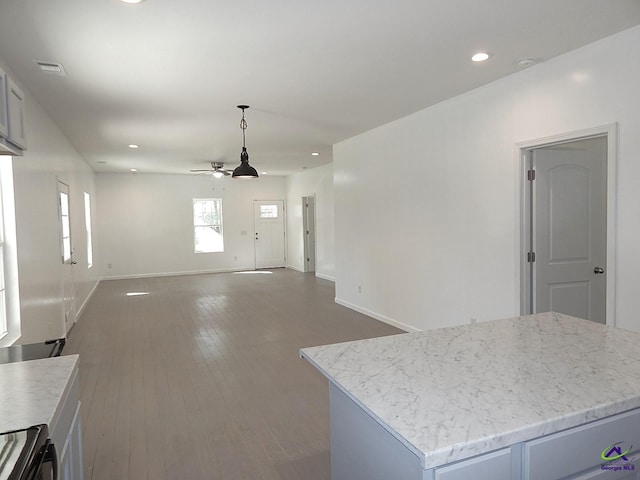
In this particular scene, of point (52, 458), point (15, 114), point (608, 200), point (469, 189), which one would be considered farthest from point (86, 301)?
point (608, 200)

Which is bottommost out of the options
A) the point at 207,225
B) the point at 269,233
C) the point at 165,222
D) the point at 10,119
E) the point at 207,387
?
the point at 207,387

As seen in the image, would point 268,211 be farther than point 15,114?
Yes

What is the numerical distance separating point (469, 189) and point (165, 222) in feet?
28.6

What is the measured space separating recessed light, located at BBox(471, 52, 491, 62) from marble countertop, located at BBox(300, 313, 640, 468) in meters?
2.10

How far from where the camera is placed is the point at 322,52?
304 cm

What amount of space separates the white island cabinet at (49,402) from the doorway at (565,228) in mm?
3439

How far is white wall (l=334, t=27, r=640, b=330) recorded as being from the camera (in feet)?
9.35

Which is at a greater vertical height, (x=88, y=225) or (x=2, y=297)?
(x=88, y=225)

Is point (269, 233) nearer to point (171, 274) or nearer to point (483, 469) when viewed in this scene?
point (171, 274)

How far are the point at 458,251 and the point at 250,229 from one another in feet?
26.8

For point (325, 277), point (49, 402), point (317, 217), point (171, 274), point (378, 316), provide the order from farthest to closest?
point (171, 274) → point (317, 217) → point (325, 277) → point (378, 316) → point (49, 402)

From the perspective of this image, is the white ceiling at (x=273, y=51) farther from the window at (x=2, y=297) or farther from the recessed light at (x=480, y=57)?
the window at (x=2, y=297)

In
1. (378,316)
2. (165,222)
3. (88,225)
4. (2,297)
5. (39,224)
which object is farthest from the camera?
(165,222)

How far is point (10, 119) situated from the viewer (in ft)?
5.44
